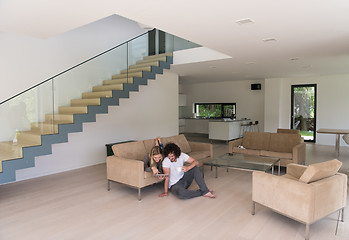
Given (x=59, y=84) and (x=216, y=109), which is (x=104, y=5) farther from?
(x=216, y=109)

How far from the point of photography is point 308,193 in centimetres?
291

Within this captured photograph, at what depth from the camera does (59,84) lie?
509 cm

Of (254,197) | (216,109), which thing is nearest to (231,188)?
(254,197)

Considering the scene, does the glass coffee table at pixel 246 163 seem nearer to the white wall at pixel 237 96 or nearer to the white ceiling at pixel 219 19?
the white ceiling at pixel 219 19

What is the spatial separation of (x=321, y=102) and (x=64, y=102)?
9.02 metres

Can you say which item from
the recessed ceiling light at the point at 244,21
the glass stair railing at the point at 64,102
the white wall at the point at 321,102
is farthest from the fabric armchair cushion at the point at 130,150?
the white wall at the point at 321,102

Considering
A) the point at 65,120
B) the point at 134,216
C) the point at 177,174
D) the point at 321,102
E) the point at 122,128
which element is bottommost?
the point at 134,216

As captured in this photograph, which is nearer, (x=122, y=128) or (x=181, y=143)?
(x=181, y=143)

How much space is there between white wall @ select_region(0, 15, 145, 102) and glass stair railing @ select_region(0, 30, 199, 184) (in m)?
0.68

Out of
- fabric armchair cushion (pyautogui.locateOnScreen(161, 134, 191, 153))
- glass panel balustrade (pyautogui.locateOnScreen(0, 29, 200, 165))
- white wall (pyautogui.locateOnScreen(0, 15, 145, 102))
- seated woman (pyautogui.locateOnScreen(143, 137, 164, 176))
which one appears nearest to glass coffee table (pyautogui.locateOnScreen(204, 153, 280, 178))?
fabric armchair cushion (pyautogui.locateOnScreen(161, 134, 191, 153))

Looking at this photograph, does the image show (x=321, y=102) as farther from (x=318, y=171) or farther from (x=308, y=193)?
(x=308, y=193)

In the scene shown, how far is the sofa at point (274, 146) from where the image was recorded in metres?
5.63

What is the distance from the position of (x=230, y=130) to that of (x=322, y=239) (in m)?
6.82

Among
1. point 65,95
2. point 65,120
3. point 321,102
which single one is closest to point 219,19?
point 65,120
